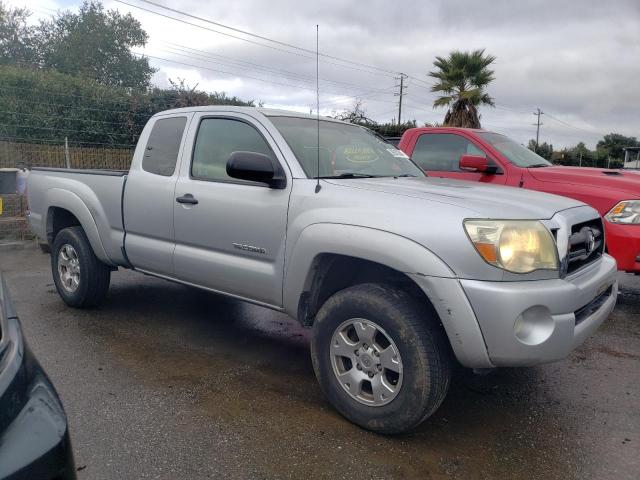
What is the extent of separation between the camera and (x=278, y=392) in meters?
3.53

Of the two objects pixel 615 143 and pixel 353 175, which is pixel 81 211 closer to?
pixel 353 175

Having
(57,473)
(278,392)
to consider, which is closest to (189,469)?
(278,392)

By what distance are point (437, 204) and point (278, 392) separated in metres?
1.61

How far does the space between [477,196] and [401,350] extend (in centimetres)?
101

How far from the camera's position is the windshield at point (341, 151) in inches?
143

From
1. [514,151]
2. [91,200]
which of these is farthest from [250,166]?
[514,151]

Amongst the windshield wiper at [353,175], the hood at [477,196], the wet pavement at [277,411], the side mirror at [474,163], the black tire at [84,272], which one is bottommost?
the wet pavement at [277,411]

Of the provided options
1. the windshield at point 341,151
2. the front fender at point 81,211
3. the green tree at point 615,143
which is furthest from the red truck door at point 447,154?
the green tree at point 615,143

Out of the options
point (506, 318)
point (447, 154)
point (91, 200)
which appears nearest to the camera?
point (506, 318)

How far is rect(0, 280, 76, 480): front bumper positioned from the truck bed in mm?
3033

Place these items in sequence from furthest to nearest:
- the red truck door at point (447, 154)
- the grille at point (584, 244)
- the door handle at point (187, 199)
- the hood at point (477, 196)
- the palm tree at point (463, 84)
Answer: the palm tree at point (463, 84), the red truck door at point (447, 154), the door handle at point (187, 199), the grille at point (584, 244), the hood at point (477, 196)

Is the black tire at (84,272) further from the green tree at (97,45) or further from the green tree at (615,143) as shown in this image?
the green tree at (615,143)

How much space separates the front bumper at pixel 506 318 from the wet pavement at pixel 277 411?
1.90ft

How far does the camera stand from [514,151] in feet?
21.3
